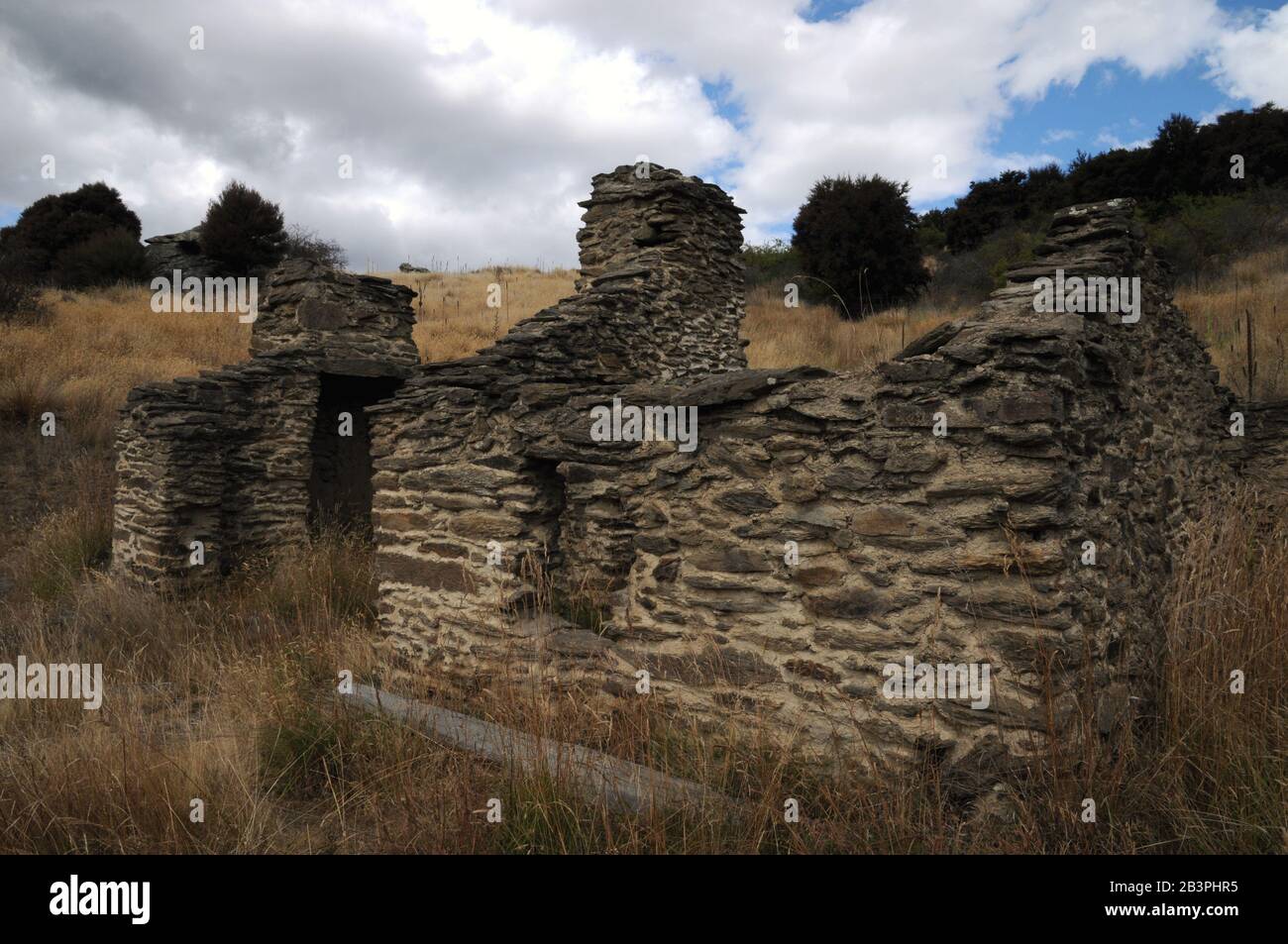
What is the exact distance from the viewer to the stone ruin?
3.37 m

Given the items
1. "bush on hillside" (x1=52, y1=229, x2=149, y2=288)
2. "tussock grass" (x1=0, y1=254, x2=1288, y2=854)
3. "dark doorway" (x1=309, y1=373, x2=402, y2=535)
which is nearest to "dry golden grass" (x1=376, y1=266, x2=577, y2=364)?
"dark doorway" (x1=309, y1=373, x2=402, y2=535)

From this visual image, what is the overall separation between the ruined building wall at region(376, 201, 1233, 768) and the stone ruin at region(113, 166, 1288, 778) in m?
0.01

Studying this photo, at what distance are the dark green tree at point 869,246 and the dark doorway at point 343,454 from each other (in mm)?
13344

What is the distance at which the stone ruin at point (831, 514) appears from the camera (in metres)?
3.37

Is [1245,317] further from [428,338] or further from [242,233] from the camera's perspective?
[242,233]

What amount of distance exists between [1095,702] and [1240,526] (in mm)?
2336

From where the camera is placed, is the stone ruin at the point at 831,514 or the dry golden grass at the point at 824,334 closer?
the stone ruin at the point at 831,514

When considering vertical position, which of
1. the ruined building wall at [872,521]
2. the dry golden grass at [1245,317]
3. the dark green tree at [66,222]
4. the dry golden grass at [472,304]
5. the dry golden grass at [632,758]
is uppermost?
the dark green tree at [66,222]

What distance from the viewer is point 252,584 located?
8.69 metres

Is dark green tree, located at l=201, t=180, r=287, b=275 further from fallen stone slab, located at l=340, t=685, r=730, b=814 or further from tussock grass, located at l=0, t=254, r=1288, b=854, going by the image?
fallen stone slab, located at l=340, t=685, r=730, b=814

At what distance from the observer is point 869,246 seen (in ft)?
68.5

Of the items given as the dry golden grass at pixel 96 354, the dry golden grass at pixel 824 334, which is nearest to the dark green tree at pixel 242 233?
the dry golden grass at pixel 96 354

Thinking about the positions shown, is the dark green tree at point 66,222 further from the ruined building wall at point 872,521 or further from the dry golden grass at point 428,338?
the ruined building wall at point 872,521

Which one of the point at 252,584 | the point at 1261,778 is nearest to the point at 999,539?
the point at 1261,778
